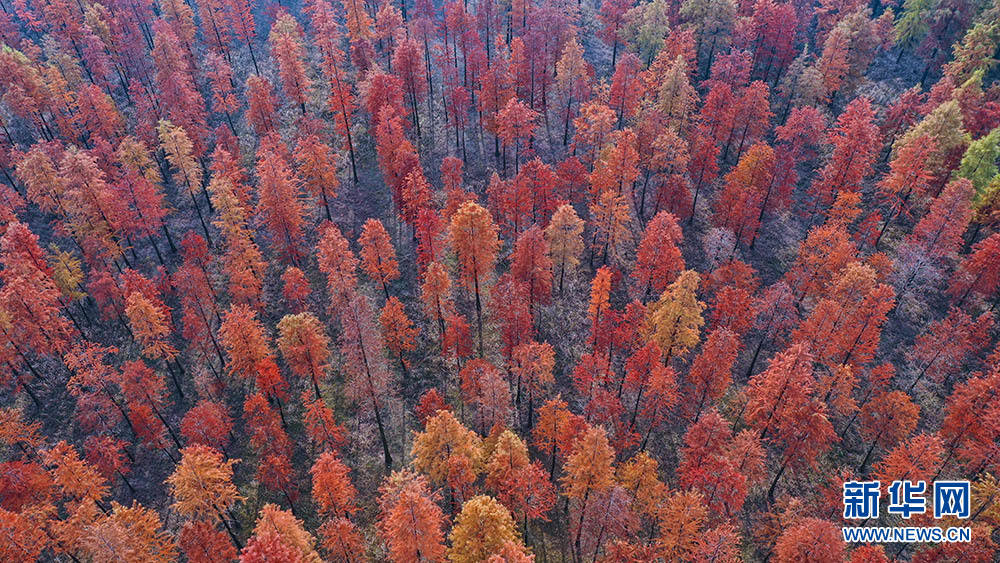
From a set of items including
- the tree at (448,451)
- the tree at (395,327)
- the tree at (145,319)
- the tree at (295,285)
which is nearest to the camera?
the tree at (448,451)

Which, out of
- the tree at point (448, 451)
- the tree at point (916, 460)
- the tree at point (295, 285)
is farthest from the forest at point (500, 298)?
the tree at point (295, 285)

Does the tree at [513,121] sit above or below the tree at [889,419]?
above

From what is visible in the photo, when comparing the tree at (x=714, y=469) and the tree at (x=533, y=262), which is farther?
the tree at (x=533, y=262)

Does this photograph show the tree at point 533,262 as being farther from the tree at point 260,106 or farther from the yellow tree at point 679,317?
the tree at point 260,106

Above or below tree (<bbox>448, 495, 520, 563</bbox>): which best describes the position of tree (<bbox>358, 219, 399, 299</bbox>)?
above

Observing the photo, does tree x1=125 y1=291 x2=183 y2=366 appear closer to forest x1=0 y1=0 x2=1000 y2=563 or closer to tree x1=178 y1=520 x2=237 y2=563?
forest x1=0 y1=0 x2=1000 y2=563

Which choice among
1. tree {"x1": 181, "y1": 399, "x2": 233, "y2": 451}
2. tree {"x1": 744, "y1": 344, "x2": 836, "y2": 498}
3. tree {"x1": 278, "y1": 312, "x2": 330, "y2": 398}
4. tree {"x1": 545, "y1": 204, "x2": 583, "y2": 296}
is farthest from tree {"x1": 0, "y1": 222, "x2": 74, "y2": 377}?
tree {"x1": 744, "y1": 344, "x2": 836, "y2": 498}

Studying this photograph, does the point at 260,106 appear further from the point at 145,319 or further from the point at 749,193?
the point at 749,193
